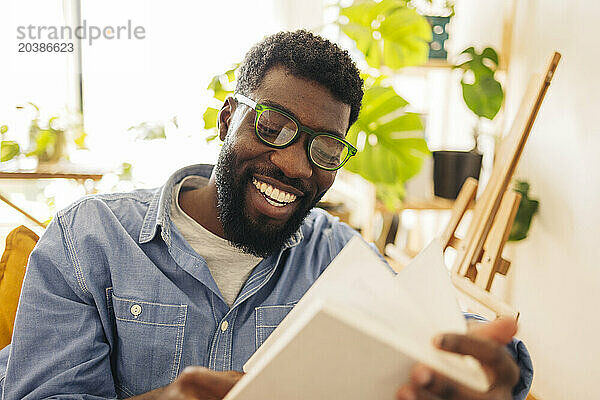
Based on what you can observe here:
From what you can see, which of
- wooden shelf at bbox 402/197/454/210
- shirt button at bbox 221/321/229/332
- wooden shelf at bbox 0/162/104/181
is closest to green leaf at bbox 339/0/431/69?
wooden shelf at bbox 402/197/454/210

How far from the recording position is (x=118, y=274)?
1.09m

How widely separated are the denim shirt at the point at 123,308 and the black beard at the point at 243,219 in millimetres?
57

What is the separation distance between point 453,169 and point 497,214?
→ 1.33 feet

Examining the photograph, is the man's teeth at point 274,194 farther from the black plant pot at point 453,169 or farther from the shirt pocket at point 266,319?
the black plant pot at point 453,169

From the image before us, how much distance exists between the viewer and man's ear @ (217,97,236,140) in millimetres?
1270

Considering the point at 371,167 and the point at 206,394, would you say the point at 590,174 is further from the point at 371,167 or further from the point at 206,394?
the point at 206,394

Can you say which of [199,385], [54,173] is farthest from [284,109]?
[54,173]

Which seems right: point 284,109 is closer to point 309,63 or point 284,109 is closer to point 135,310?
point 309,63

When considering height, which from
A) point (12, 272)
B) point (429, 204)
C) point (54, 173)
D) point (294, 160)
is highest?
point (294, 160)

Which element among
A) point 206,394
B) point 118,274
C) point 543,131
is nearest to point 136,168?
point 543,131

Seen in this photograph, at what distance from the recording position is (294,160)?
1101mm

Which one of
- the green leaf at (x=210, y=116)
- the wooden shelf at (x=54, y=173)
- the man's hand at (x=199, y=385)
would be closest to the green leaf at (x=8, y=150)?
the wooden shelf at (x=54, y=173)

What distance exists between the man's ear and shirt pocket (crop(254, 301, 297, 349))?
1.25 feet

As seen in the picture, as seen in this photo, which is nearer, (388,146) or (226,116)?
(226,116)
